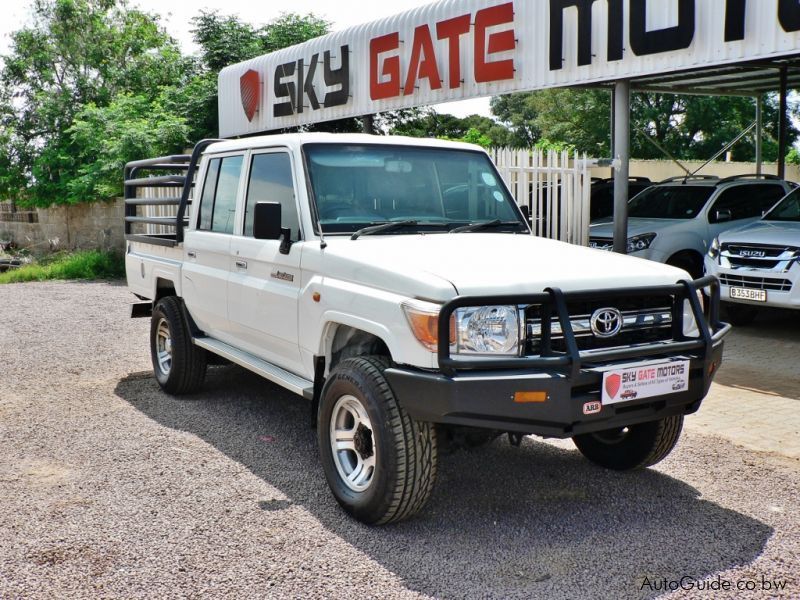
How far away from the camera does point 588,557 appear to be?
13.6 feet

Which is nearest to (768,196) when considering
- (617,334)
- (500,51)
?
(500,51)

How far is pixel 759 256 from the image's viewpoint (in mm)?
10125

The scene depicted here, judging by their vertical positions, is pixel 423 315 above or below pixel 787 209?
below

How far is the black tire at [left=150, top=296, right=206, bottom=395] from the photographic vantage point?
23.1 feet

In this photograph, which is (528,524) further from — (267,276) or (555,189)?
(555,189)

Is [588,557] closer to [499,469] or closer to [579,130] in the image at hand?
[499,469]

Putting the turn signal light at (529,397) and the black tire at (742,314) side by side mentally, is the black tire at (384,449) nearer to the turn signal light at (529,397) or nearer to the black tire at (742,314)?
the turn signal light at (529,397)

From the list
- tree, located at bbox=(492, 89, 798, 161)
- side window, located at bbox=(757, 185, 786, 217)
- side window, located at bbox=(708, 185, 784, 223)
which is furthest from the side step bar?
tree, located at bbox=(492, 89, 798, 161)

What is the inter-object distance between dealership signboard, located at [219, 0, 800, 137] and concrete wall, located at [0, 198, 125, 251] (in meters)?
4.52

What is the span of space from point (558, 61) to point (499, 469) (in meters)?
7.53

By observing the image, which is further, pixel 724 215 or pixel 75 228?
pixel 75 228

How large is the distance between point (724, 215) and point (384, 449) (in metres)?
9.43

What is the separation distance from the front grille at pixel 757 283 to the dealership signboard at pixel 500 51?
247 centimetres

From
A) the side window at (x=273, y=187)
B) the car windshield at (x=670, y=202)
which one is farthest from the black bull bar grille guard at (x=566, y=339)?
the car windshield at (x=670, y=202)
